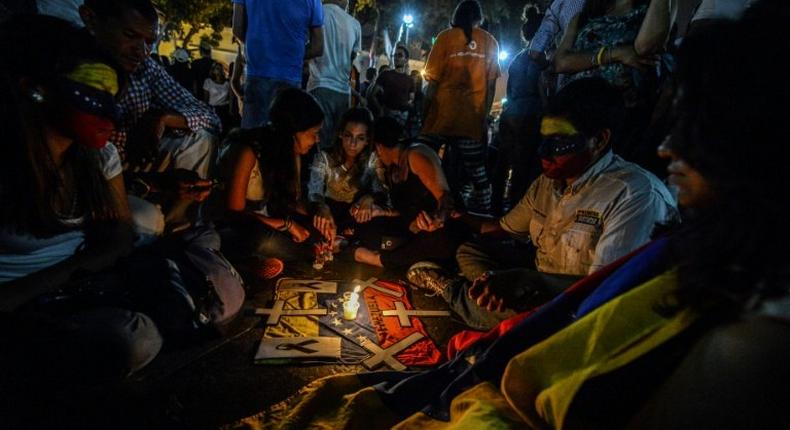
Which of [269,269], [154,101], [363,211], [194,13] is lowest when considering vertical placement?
[269,269]

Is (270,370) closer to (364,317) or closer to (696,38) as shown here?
(364,317)

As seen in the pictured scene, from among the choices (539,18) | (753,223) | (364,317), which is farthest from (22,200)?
(539,18)

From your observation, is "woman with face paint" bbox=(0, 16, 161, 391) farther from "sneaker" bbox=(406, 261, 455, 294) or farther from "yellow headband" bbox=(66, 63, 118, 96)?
Result: "sneaker" bbox=(406, 261, 455, 294)

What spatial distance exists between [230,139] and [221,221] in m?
0.83

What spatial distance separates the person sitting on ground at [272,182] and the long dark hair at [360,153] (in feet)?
1.24

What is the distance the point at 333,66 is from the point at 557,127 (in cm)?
346

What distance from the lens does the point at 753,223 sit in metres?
0.85

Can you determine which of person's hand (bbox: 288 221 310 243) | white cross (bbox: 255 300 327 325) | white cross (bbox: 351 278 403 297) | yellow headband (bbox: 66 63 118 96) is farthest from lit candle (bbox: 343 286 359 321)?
yellow headband (bbox: 66 63 118 96)

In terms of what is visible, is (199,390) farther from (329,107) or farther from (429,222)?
(329,107)

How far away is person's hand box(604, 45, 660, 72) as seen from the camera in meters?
3.28

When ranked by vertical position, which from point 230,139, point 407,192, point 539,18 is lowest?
point 407,192

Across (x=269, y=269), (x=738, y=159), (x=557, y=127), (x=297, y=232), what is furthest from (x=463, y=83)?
(x=738, y=159)

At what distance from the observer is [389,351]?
2844 mm

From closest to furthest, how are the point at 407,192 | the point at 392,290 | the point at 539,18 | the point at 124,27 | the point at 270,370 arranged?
the point at 270,370, the point at 124,27, the point at 392,290, the point at 407,192, the point at 539,18
